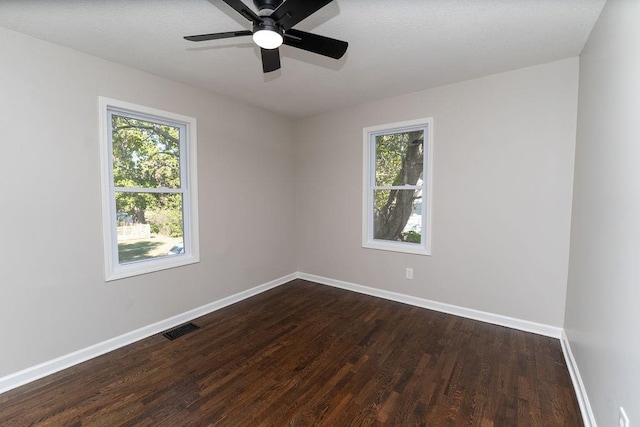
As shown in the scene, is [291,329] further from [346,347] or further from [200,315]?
[200,315]

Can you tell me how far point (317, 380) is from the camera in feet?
6.59

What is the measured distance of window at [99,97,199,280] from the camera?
2.46 m

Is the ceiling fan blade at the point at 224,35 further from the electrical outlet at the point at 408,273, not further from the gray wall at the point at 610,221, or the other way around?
the electrical outlet at the point at 408,273

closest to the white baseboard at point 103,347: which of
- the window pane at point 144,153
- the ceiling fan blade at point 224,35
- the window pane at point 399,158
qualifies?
the window pane at point 144,153

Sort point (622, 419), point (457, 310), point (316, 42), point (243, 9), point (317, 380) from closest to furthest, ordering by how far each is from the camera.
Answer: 1. point (622, 419)
2. point (243, 9)
3. point (316, 42)
4. point (317, 380)
5. point (457, 310)

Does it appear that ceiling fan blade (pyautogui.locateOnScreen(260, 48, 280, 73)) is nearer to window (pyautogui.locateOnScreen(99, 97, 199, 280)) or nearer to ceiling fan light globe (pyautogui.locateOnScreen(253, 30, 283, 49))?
ceiling fan light globe (pyautogui.locateOnScreen(253, 30, 283, 49))

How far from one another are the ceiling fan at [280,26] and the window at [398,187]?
73.9 inches

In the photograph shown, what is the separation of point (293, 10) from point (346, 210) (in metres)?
2.70

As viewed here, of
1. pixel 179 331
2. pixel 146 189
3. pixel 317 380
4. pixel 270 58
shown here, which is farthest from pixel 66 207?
pixel 317 380

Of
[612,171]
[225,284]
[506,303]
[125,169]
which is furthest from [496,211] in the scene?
[125,169]

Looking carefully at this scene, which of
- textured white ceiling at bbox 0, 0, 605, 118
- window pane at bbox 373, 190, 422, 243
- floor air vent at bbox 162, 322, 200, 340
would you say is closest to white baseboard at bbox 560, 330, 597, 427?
window pane at bbox 373, 190, 422, 243

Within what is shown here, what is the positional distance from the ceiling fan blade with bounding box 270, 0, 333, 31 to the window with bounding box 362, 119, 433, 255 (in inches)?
84.0

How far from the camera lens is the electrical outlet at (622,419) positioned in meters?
1.16

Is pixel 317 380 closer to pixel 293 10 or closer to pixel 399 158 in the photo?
pixel 293 10
